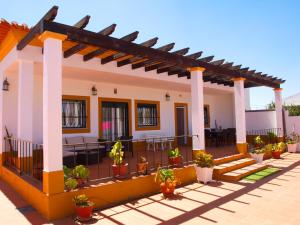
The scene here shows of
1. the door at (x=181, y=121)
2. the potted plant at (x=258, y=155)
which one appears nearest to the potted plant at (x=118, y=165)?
the potted plant at (x=258, y=155)

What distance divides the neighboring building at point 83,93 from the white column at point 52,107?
0.6 inches

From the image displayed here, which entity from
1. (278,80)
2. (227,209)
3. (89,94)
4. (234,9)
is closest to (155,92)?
(89,94)

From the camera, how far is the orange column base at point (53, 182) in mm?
4078

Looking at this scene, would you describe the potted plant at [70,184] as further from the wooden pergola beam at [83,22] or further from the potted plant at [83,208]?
the wooden pergola beam at [83,22]

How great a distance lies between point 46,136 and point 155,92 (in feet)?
25.1

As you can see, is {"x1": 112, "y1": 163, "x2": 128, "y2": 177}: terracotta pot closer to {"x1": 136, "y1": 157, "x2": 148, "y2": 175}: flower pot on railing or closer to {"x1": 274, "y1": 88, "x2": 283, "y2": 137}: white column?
{"x1": 136, "y1": 157, "x2": 148, "y2": 175}: flower pot on railing

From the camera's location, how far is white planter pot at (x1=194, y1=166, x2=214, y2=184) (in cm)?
639

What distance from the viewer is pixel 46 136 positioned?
416cm

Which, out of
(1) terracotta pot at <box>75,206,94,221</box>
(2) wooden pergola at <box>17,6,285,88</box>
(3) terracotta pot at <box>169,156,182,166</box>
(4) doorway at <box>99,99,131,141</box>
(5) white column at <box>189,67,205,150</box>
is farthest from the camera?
(4) doorway at <box>99,99,131,141</box>

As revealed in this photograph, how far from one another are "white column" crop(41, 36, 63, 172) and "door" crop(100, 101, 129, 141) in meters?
5.18

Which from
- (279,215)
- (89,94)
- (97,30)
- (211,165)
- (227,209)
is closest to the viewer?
(279,215)

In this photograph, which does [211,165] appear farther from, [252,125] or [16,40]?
[252,125]

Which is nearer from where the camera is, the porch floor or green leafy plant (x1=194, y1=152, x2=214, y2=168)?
the porch floor

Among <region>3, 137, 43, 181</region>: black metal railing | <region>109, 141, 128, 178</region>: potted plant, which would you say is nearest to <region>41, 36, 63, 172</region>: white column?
<region>3, 137, 43, 181</region>: black metal railing
